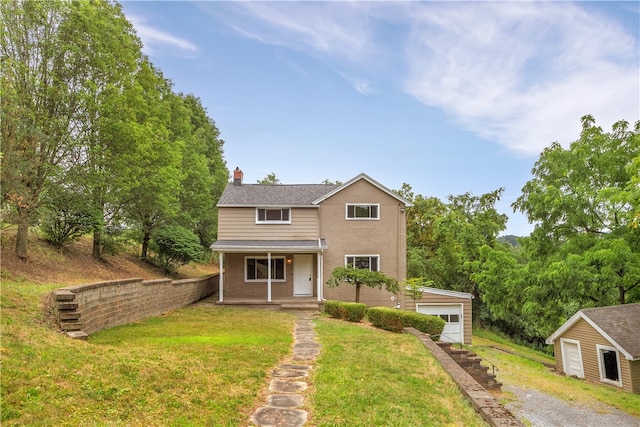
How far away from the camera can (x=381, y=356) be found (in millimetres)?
8500

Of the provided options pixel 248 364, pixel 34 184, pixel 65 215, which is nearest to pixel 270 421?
pixel 248 364

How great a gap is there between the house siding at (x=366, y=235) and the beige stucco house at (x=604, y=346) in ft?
28.1

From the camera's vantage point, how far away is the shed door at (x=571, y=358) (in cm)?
1823

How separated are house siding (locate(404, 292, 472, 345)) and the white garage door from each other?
22 cm

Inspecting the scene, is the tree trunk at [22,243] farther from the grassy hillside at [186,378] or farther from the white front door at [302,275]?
the white front door at [302,275]

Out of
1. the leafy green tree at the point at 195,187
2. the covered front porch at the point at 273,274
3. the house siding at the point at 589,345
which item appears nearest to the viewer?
the house siding at the point at 589,345

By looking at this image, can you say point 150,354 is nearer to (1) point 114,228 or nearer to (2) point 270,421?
(2) point 270,421

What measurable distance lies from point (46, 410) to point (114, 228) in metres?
16.6

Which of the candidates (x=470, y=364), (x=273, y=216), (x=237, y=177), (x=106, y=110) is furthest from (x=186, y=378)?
(x=237, y=177)

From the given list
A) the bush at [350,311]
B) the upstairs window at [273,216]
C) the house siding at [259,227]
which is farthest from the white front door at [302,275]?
the bush at [350,311]

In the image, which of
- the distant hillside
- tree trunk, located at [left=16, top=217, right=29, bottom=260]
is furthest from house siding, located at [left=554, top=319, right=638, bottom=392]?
tree trunk, located at [left=16, top=217, right=29, bottom=260]

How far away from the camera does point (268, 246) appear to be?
1769 cm

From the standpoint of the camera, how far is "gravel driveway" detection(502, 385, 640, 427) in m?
10.5

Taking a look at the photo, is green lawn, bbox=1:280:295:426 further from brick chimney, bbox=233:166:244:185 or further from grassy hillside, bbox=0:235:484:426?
brick chimney, bbox=233:166:244:185
